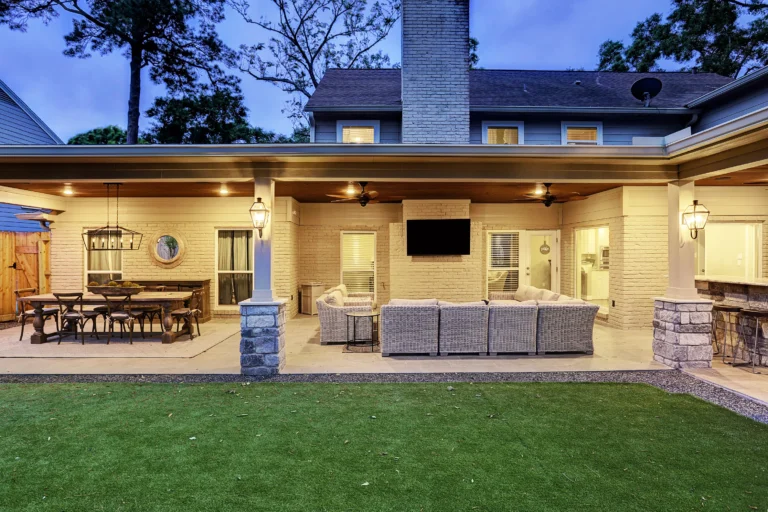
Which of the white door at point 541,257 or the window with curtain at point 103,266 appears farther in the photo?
the white door at point 541,257

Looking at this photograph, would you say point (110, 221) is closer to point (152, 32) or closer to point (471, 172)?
point (471, 172)

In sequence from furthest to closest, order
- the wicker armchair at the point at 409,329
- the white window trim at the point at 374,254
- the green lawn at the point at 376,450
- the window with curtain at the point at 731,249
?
the white window trim at the point at 374,254 < the window with curtain at the point at 731,249 < the wicker armchair at the point at 409,329 < the green lawn at the point at 376,450

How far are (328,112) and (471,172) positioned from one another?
14.7 ft

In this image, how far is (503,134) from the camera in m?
9.30

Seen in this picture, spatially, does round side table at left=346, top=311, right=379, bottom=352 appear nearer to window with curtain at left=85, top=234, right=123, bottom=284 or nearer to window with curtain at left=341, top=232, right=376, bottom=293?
window with curtain at left=341, top=232, right=376, bottom=293

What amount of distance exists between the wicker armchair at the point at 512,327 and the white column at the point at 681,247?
1814 mm

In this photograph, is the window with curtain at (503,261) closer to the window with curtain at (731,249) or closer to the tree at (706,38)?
the window with curtain at (731,249)

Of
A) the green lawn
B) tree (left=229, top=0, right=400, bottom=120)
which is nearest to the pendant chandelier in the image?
the green lawn

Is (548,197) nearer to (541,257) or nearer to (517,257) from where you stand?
(517,257)

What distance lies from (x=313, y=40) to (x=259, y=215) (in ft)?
50.5

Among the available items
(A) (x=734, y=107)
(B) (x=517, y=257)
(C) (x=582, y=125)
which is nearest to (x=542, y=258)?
(B) (x=517, y=257)

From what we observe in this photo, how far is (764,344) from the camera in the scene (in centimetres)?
561

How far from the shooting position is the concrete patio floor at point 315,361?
5.48m

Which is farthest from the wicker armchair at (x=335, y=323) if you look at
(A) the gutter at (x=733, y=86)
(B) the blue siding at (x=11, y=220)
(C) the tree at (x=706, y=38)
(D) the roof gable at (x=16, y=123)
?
(C) the tree at (x=706, y=38)
